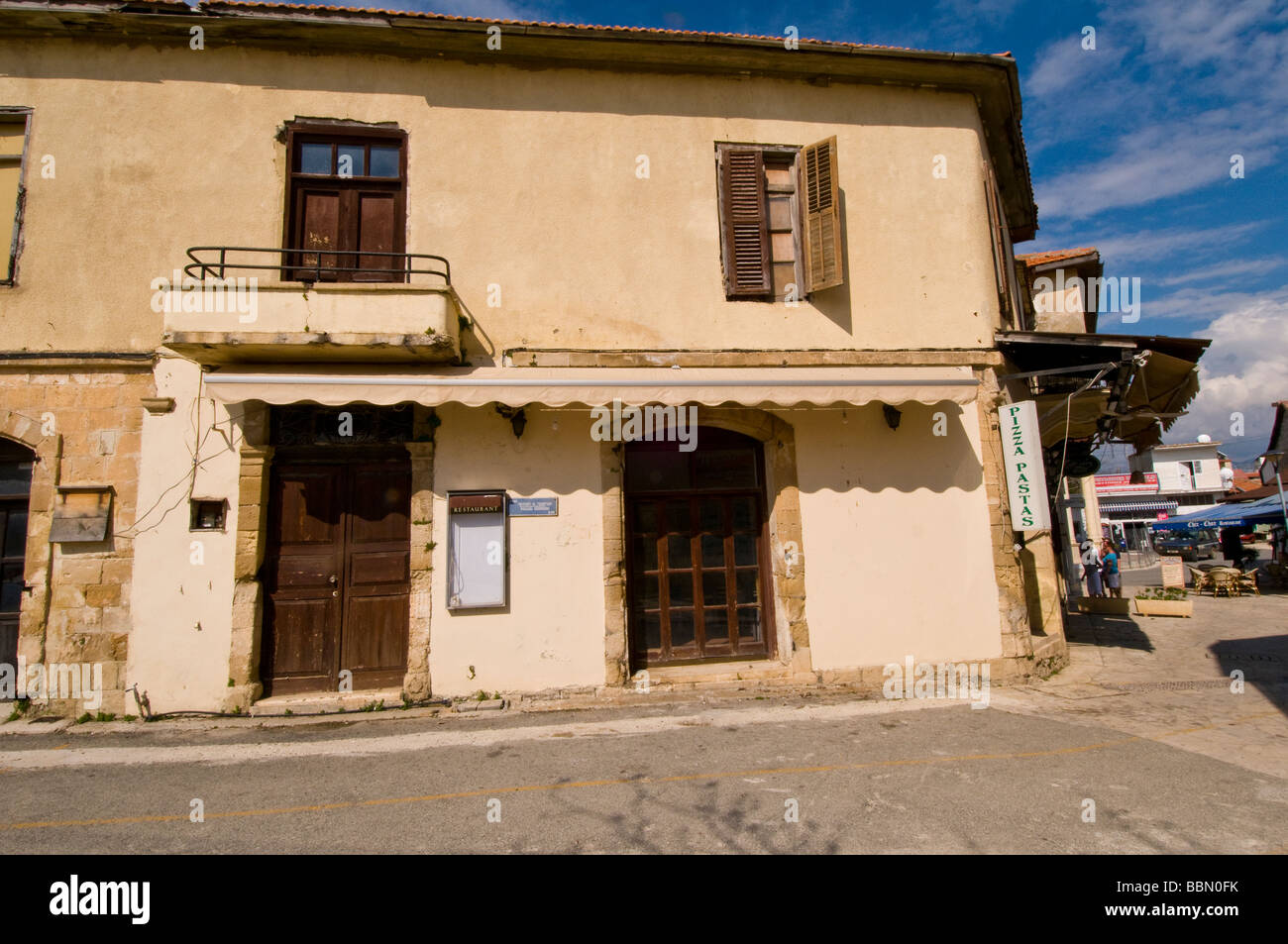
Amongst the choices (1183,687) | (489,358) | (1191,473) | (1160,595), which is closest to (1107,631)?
(1160,595)

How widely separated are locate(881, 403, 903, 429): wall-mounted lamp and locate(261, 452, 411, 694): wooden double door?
5548 millimetres

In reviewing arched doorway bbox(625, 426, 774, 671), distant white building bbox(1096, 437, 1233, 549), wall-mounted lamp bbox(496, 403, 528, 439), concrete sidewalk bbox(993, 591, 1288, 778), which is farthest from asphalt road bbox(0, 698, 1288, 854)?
distant white building bbox(1096, 437, 1233, 549)

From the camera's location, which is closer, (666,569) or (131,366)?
(131,366)

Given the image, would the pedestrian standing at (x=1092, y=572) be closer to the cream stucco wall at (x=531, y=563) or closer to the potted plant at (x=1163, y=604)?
the potted plant at (x=1163, y=604)

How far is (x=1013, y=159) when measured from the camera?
9.55m

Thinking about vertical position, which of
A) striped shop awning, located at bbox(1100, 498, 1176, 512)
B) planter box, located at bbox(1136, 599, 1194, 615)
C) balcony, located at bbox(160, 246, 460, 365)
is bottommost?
planter box, located at bbox(1136, 599, 1194, 615)

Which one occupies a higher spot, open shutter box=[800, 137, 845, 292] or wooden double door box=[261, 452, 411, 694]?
open shutter box=[800, 137, 845, 292]

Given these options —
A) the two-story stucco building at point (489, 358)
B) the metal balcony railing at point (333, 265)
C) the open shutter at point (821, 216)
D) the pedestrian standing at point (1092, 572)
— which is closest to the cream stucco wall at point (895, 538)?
the two-story stucco building at point (489, 358)

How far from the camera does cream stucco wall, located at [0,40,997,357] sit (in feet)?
22.2

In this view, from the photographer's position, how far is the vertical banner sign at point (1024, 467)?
23.0ft

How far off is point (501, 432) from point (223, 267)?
324 cm

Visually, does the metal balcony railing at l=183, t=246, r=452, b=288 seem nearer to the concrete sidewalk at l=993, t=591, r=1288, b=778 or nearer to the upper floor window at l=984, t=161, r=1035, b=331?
the upper floor window at l=984, t=161, r=1035, b=331

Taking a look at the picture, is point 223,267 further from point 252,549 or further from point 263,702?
point 263,702

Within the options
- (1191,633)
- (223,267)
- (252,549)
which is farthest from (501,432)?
(1191,633)
